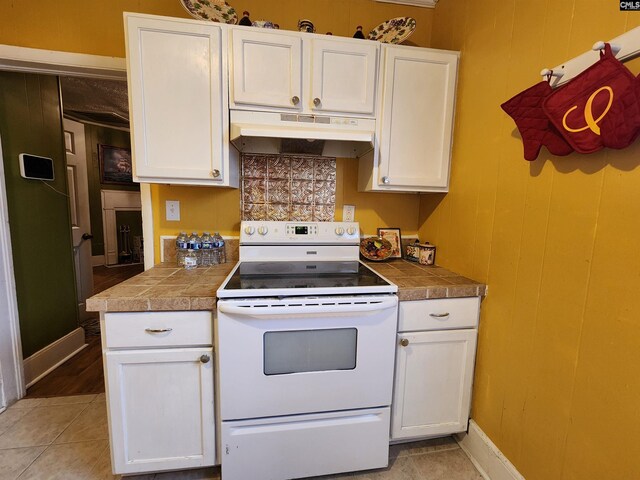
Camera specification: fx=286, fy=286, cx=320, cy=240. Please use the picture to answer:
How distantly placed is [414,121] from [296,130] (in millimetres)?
660

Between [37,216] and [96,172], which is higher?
[96,172]

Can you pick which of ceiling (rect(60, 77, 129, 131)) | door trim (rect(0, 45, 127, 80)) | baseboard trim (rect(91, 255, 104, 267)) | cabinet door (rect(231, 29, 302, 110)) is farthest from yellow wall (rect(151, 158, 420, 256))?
baseboard trim (rect(91, 255, 104, 267))

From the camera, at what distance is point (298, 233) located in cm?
163

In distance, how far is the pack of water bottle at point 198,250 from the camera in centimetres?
159

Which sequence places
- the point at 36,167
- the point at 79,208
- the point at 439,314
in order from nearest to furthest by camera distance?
the point at 439,314
the point at 36,167
the point at 79,208

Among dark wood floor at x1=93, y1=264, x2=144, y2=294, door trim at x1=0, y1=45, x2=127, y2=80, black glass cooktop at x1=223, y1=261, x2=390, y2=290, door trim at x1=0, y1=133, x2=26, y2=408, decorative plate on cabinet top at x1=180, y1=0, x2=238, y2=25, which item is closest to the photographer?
black glass cooktop at x1=223, y1=261, x2=390, y2=290

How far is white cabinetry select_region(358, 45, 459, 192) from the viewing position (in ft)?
4.91

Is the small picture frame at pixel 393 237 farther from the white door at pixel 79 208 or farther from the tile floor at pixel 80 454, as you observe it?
the white door at pixel 79 208

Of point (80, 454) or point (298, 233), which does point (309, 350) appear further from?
point (80, 454)

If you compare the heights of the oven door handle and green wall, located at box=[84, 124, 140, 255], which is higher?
green wall, located at box=[84, 124, 140, 255]

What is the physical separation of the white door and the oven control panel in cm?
226

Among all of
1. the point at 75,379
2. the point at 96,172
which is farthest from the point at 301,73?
the point at 96,172

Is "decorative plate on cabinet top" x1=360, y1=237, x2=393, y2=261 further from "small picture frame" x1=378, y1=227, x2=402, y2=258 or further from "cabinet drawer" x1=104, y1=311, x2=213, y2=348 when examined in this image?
"cabinet drawer" x1=104, y1=311, x2=213, y2=348

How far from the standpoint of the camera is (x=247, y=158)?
5.78 feet
